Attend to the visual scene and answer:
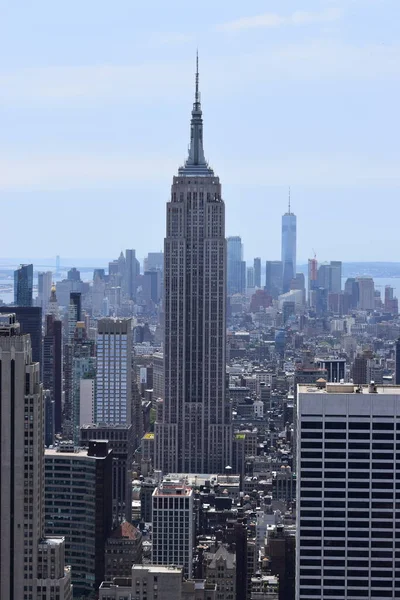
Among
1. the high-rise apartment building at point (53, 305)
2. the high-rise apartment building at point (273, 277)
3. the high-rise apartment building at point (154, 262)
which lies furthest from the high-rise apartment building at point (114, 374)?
the high-rise apartment building at point (273, 277)

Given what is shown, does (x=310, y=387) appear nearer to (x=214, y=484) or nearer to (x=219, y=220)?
(x=214, y=484)

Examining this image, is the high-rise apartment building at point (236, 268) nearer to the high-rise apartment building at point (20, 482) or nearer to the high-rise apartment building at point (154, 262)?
the high-rise apartment building at point (154, 262)

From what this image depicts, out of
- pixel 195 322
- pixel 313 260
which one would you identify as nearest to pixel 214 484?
pixel 195 322

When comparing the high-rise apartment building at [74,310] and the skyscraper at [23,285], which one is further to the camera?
the high-rise apartment building at [74,310]

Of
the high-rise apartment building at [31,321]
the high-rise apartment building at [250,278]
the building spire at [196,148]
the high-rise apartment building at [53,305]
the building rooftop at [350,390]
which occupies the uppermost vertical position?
the building spire at [196,148]

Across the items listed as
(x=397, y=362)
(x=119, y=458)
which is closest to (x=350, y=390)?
(x=119, y=458)

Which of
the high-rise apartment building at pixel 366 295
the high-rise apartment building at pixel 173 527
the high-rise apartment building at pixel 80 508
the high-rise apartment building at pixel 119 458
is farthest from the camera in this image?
the high-rise apartment building at pixel 366 295

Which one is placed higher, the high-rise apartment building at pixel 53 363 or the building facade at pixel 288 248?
the building facade at pixel 288 248

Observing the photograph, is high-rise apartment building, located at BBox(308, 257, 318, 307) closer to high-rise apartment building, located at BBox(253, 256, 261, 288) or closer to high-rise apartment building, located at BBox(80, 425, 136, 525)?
high-rise apartment building, located at BBox(253, 256, 261, 288)
